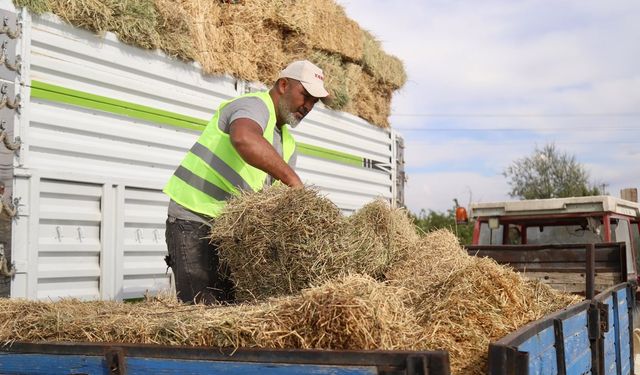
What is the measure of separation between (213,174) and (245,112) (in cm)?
38

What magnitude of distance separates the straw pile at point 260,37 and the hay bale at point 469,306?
2.84m

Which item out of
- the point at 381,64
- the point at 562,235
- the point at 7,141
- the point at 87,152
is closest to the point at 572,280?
the point at 562,235

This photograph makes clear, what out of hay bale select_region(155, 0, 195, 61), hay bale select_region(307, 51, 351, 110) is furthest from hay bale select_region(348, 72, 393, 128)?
hay bale select_region(155, 0, 195, 61)

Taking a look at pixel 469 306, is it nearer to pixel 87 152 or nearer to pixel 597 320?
pixel 597 320

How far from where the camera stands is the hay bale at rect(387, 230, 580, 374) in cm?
286

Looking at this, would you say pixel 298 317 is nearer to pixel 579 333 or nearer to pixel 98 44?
pixel 579 333

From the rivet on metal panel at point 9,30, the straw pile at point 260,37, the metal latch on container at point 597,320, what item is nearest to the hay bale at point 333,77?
the straw pile at point 260,37

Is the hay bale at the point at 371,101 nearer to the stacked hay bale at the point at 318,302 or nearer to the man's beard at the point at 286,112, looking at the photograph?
the man's beard at the point at 286,112

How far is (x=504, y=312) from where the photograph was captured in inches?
124

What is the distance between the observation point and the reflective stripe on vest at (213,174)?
388cm

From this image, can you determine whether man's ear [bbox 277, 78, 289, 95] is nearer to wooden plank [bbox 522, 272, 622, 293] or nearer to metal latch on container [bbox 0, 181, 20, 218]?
metal latch on container [bbox 0, 181, 20, 218]

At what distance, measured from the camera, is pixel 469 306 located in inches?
120

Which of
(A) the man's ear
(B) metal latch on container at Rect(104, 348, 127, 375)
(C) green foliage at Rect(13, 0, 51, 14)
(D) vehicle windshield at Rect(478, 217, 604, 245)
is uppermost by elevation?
(C) green foliage at Rect(13, 0, 51, 14)

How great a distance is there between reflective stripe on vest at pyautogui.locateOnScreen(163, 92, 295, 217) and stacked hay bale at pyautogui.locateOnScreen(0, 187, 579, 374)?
1.16ft
